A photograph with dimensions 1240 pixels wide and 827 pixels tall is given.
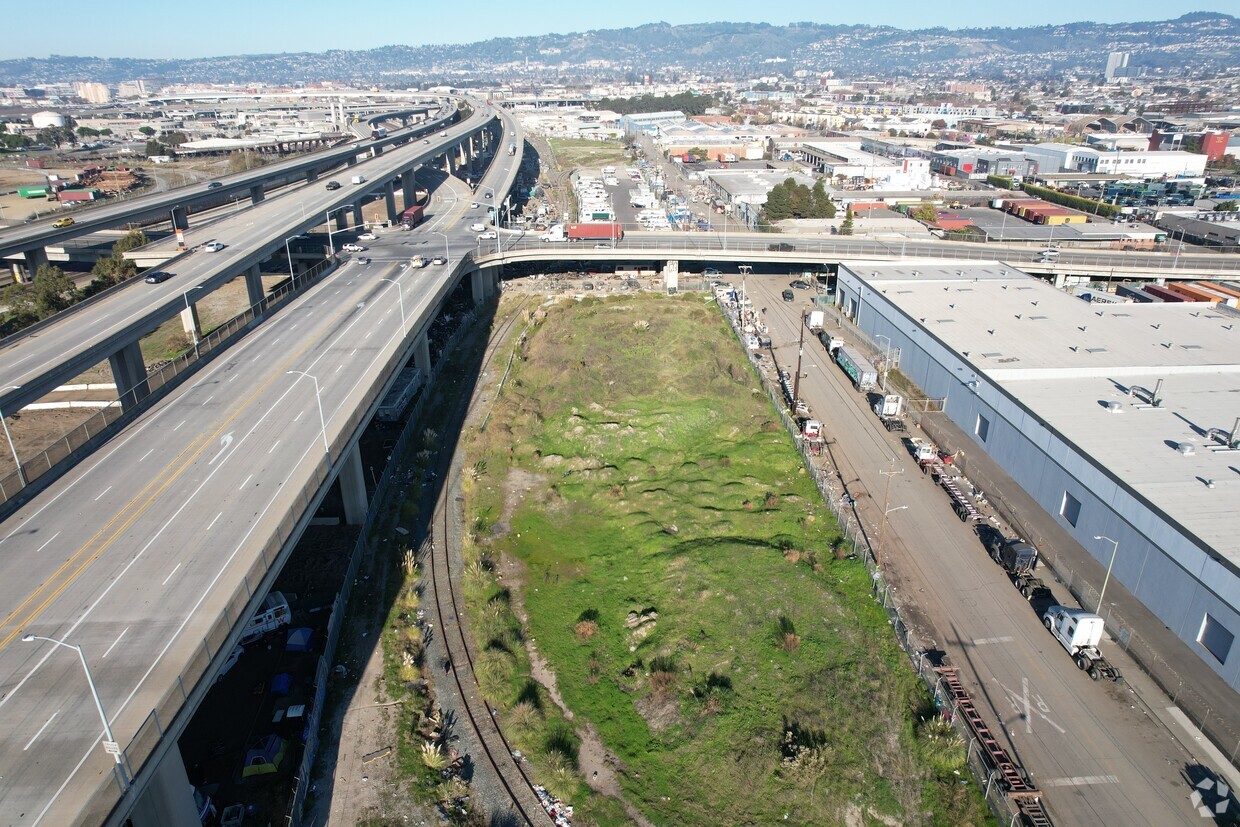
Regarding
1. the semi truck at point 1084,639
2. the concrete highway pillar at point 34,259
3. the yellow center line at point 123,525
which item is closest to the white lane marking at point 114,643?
the yellow center line at point 123,525

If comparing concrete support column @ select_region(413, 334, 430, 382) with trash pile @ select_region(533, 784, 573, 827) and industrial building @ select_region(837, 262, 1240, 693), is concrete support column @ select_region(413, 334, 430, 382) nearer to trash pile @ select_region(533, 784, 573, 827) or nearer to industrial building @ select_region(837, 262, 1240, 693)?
industrial building @ select_region(837, 262, 1240, 693)

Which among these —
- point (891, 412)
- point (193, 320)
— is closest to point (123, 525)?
point (193, 320)

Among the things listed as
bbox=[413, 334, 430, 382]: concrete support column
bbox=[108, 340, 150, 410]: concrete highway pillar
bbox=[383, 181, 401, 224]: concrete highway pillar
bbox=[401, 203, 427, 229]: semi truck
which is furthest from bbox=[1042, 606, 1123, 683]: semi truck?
bbox=[383, 181, 401, 224]: concrete highway pillar

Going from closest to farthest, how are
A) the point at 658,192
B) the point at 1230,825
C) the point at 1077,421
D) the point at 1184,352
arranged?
the point at 1230,825, the point at 1077,421, the point at 1184,352, the point at 658,192

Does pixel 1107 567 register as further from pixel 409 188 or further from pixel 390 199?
pixel 409 188

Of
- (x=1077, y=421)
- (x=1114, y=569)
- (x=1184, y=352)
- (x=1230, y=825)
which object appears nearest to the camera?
(x=1230, y=825)

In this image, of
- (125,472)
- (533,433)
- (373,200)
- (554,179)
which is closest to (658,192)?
(554,179)

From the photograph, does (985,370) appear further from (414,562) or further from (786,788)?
(414,562)

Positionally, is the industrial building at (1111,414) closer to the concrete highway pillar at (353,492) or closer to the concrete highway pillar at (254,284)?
the concrete highway pillar at (353,492)
